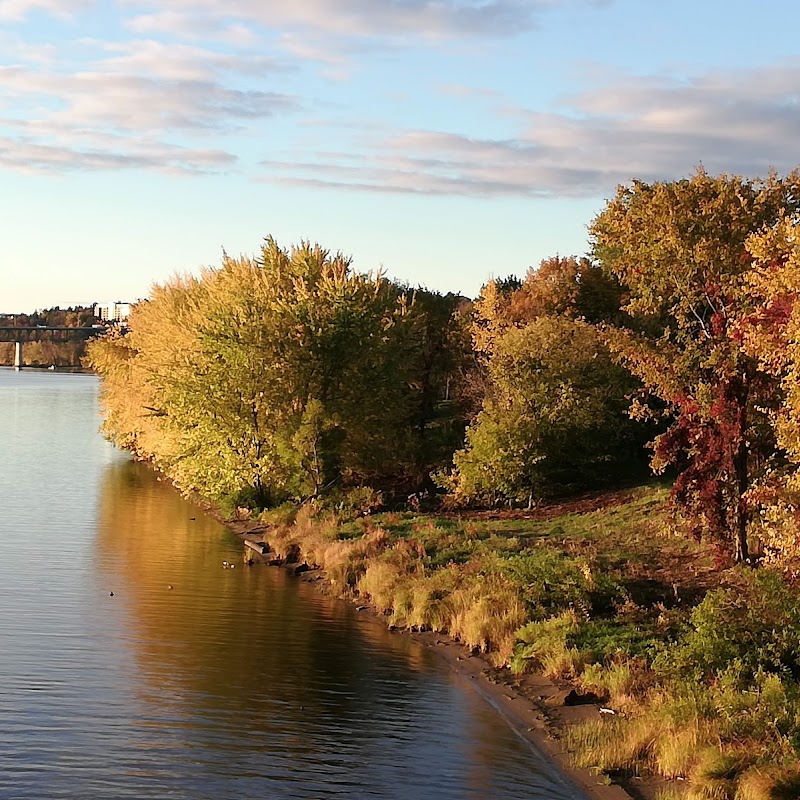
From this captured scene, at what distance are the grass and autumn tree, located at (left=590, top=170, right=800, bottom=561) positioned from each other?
8.05ft

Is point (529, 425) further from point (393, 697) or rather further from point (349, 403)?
point (393, 697)

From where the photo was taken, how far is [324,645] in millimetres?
30938

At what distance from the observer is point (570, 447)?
50.1 meters

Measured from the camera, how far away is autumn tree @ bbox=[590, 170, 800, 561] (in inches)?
1183

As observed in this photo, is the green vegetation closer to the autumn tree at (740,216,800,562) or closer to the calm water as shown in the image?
the autumn tree at (740,216,800,562)

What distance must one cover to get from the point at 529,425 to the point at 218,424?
14.3 m

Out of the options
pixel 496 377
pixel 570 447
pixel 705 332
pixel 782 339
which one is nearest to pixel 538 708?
pixel 782 339

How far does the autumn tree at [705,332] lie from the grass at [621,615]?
2.45m

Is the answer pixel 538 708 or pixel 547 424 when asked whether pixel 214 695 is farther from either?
pixel 547 424

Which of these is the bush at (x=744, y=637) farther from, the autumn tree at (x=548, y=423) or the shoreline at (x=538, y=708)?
the autumn tree at (x=548, y=423)

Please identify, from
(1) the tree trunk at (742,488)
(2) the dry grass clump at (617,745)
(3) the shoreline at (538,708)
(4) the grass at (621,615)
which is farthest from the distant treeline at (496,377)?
(2) the dry grass clump at (617,745)

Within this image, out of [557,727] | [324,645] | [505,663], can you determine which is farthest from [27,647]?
[557,727]

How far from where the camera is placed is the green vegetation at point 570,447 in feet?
77.2

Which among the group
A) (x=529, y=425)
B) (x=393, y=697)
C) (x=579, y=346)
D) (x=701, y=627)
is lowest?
(x=393, y=697)
